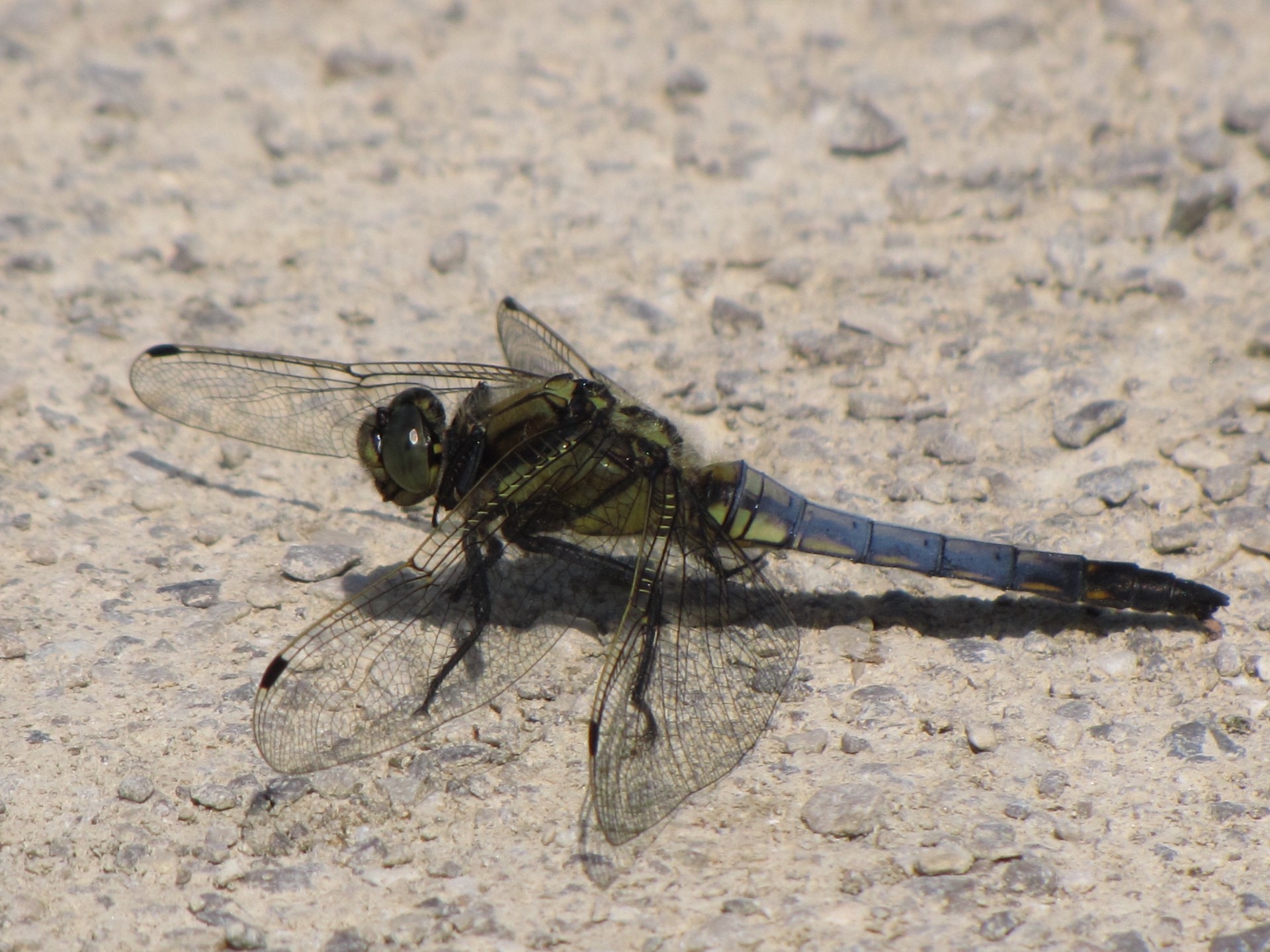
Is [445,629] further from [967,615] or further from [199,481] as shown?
[967,615]

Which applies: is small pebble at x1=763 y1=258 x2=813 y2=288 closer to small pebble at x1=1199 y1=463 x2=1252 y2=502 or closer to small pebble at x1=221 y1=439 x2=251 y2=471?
small pebble at x1=1199 y1=463 x2=1252 y2=502

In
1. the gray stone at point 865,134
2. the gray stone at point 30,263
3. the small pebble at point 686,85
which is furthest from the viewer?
the small pebble at point 686,85

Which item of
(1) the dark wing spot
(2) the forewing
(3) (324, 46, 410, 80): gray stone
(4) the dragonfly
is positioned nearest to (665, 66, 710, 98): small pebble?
(3) (324, 46, 410, 80): gray stone

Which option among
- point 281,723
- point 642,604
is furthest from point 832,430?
point 281,723

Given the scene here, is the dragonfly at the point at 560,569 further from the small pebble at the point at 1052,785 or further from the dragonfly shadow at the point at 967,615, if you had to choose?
the small pebble at the point at 1052,785

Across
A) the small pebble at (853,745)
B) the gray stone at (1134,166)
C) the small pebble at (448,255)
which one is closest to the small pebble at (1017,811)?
the small pebble at (853,745)

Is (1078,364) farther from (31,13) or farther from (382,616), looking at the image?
(31,13)
